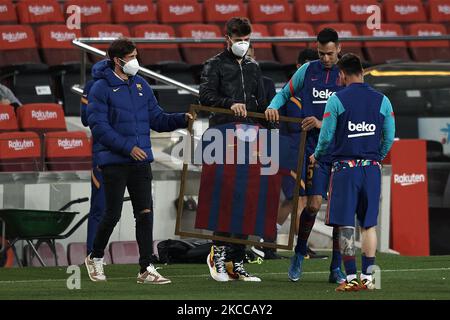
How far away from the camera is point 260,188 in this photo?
34.9 ft

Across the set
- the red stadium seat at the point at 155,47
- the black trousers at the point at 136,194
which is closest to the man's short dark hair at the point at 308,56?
the black trousers at the point at 136,194

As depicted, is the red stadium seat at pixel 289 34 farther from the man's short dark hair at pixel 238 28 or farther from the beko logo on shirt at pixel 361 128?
the beko logo on shirt at pixel 361 128

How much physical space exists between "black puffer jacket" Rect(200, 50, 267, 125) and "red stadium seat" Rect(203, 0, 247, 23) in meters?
8.35

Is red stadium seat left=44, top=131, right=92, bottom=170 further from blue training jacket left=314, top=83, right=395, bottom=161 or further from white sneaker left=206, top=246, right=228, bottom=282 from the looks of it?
blue training jacket left=314, top=83, right=395, bottom=161

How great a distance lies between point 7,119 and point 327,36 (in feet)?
16.9

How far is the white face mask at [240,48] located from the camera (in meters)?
10.2

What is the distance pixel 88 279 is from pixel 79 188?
301 cm

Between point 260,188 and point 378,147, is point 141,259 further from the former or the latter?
point 378,147

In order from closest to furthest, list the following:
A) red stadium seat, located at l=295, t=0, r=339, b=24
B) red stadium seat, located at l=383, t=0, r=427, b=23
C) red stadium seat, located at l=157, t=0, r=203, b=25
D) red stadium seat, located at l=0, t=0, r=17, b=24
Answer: red stadium seat, located at l=0, t=0, r=17, b=24
red stadium seat, located at l=157, t=0, r=203, b=25
red stadium seat, located at l=295, t=0, r=339, b=24
red stadium seat, located at l=383, t=0, r=427, b=23

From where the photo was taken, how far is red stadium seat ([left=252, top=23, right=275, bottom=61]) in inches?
707

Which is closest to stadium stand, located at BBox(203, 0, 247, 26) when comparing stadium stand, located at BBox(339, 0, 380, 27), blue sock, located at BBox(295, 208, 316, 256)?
stadium stand, located at BBox(339, 0, 380, 27)

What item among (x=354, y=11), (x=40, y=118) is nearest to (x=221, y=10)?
(x=354, y=11)

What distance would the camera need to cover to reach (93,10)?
1789 centimetres

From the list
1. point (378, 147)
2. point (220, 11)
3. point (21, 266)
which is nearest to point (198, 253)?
point (21, 266)
